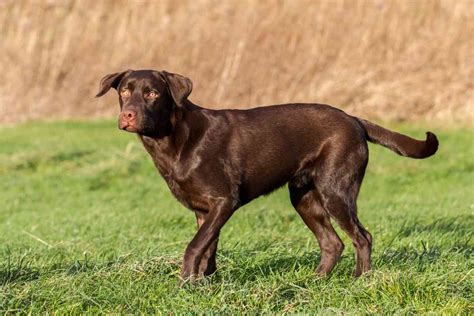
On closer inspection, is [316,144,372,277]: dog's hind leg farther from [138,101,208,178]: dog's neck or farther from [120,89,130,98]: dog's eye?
[120,89,130,98]: dog's eye

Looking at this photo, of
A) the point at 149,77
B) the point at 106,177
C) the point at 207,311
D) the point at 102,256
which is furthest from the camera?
the point at 106,177

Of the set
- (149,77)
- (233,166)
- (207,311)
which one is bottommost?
(207,311)

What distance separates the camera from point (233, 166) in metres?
5.87

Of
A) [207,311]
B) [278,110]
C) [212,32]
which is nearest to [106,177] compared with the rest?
[212,32]

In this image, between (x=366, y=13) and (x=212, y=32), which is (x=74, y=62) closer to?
(x=212, y=32)

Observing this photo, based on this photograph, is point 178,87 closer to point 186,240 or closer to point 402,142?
point 402,142

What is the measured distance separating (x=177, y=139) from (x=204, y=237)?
24.3 inches

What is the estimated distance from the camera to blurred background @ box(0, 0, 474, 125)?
14883 millimetres

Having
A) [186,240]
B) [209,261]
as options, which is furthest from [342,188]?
[186,240]

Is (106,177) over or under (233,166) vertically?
under

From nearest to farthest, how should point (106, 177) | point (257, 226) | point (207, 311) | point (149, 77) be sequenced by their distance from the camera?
point (207, 311), point (149, 77), point (257, 226), point (106, 177)

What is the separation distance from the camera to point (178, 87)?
18.9ft

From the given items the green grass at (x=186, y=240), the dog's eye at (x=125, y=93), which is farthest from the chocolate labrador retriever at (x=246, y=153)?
the green grass at (x=186, y=240)

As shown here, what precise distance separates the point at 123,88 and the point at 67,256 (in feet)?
4.72
